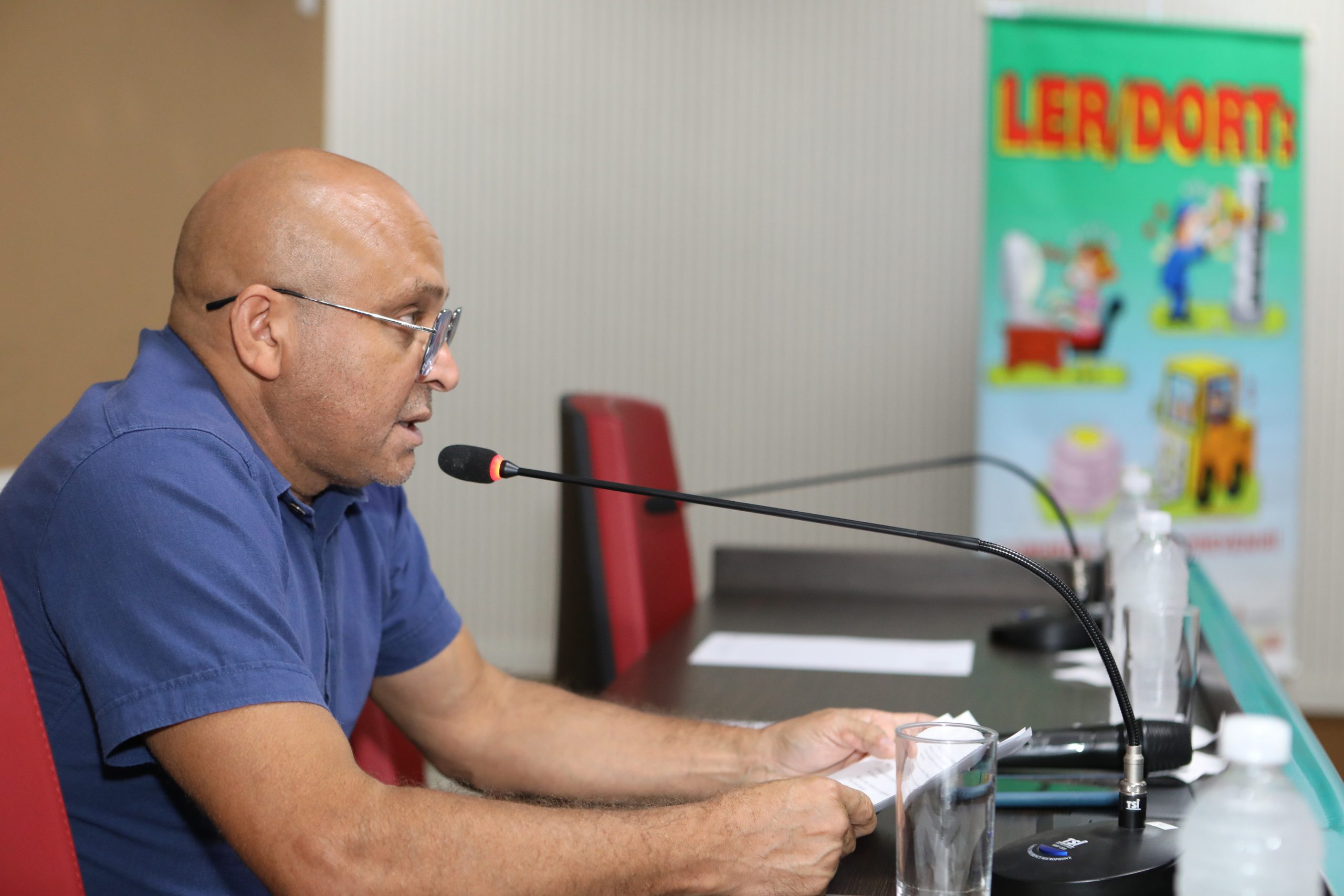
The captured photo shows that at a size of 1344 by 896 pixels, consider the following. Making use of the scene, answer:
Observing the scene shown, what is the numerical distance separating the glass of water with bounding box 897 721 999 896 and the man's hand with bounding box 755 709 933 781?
0.30 metres

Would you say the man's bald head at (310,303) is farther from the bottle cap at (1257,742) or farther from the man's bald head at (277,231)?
the bottle cap at (1257,742)

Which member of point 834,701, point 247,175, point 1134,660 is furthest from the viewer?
point 834,701

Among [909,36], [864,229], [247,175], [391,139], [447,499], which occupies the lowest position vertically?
[447,499]

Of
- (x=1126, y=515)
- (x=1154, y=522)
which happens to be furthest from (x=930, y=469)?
(x=1154, y=522)

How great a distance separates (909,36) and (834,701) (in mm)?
3391

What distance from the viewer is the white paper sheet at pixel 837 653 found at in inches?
64.3

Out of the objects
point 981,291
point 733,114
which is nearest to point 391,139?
point 733,114

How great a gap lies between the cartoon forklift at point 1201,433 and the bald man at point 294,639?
2811 millimetres

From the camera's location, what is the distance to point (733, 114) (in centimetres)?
438

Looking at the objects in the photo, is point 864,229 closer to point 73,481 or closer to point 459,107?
point 459,107

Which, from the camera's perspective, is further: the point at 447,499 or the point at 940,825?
the point at 447,499

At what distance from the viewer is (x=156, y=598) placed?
91cm

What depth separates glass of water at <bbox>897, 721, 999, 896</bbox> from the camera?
81cm

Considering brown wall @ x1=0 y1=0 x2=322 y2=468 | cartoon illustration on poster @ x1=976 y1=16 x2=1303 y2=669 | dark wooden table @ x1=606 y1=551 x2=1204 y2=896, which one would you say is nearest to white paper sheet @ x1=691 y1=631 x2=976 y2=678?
dark wooden table @ x1=606 y1=551 x2=1204 y2=896
